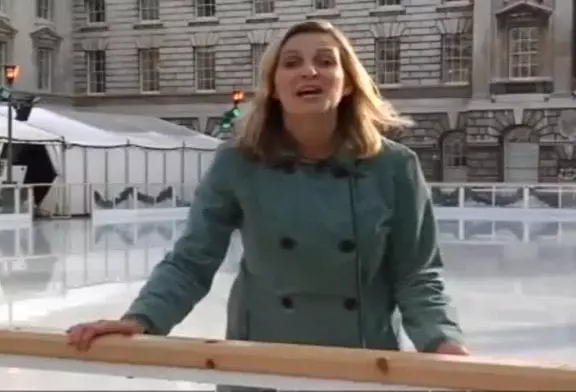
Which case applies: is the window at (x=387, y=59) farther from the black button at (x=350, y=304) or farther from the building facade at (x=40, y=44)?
the black button at (x=350, y=304)

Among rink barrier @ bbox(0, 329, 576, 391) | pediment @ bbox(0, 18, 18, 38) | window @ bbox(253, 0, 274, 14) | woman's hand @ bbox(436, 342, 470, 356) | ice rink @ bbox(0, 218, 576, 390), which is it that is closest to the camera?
rink barrier @ bbox(0, 329, 576, 391)

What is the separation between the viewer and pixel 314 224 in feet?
4.87

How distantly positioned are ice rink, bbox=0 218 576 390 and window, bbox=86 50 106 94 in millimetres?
13244

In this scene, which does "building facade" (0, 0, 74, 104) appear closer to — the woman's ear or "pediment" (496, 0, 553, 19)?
"pediment" (496, 0, 553, 19)

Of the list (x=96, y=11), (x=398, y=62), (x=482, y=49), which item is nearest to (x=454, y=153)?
(x=482, y=49)

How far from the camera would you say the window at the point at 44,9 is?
84.5 feet

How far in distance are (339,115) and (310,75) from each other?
0.09 meters

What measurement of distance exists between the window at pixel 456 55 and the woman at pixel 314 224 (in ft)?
75.2

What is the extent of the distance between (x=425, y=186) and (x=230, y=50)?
81.5ft

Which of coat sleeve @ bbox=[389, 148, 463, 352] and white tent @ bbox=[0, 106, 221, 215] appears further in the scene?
white tent @ bbox=[0, 106, 221, 215]

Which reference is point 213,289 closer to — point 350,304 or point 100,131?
point 350,304

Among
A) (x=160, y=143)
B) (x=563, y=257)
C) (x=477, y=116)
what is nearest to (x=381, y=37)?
(x=477, y=116)

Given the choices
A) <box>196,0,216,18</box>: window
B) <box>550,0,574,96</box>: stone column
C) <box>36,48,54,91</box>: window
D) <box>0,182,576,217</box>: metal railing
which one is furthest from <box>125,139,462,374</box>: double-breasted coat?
<box>196,0,216,18</box>: window

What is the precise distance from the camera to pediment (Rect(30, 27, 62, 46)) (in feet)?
83.3
